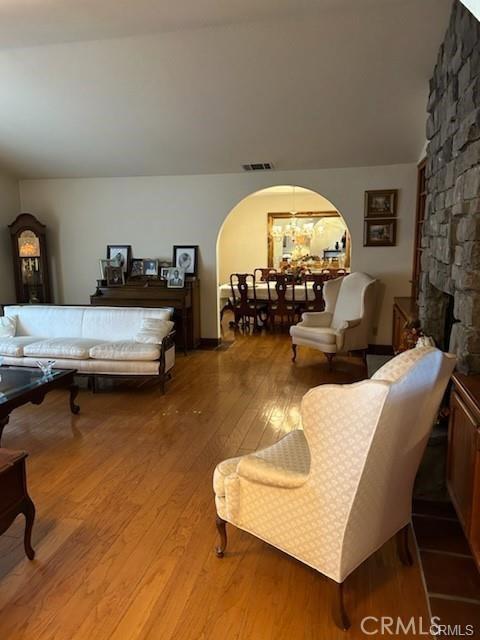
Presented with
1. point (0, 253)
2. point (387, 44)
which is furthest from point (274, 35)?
point (0, 253)

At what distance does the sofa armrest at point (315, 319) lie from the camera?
18.0 ft

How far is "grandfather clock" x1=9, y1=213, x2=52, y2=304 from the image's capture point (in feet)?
20.9

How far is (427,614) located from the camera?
5.68 feet

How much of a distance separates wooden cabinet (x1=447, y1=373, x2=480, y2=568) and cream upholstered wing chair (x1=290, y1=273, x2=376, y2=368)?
277 cm

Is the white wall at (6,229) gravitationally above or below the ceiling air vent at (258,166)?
below

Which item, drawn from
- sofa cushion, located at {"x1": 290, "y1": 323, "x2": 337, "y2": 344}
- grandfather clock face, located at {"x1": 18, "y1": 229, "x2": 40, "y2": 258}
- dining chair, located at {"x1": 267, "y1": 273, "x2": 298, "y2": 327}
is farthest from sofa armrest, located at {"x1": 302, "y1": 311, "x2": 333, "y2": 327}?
grandfather clock face, located at {"x1": 18, "y1": 229, "x2": 40, "y2": 258}

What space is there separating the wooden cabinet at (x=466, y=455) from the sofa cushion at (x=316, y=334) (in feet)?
8.96

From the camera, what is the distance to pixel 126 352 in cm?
416

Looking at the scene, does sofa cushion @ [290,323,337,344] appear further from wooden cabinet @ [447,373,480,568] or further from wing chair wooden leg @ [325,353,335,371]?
wooden cabinet @ [447,373,480,568]

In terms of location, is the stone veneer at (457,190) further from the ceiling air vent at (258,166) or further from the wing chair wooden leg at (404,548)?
the ceiling air vent at (258,166)

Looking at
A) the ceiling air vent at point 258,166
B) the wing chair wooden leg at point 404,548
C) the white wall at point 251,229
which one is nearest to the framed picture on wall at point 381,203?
the ceiling air vent at point 258,166

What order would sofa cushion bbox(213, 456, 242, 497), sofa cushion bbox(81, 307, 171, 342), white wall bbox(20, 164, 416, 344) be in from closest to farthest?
sofa cushion bbox(213, 456, 242, 497) < sofa cushion bbox(81, 307, 171, 342) < white wall bbox(20, 164, 416, 344)

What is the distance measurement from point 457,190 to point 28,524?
2822 millimetres

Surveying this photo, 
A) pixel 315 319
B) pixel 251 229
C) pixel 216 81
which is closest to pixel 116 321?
pixel 315 319
